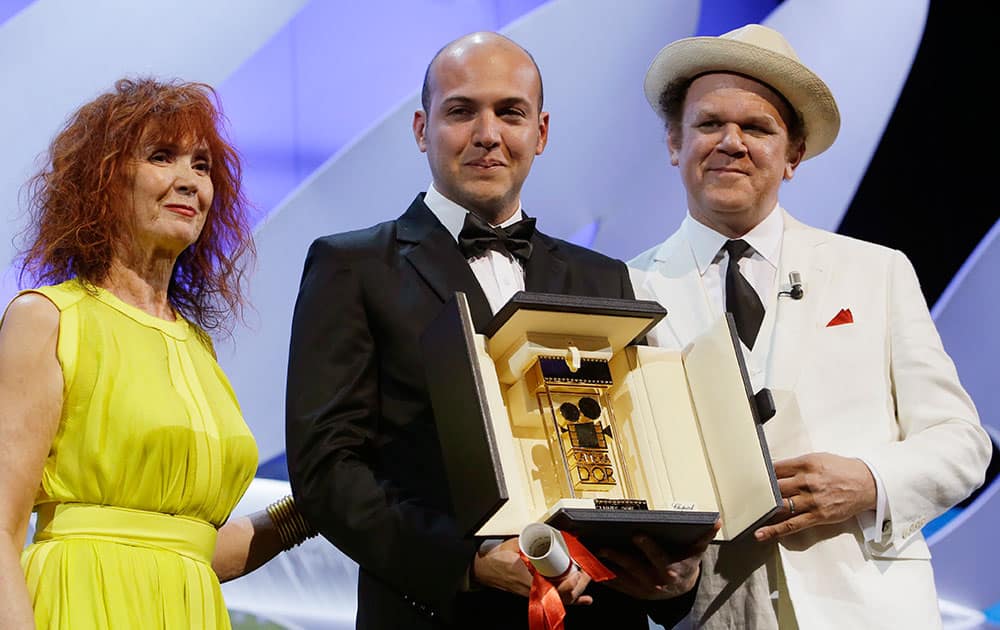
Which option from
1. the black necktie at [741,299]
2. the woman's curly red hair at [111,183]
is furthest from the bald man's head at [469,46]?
the black necktie at [741,299]

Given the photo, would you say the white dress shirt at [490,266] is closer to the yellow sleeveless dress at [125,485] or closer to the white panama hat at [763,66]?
the yellow sleeveless dress at [125,485]

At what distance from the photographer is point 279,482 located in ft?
10.6

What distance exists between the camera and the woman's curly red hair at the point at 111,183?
208cm

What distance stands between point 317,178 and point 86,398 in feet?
4.88

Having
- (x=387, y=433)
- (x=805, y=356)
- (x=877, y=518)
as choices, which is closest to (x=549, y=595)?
(x=387, y=433)

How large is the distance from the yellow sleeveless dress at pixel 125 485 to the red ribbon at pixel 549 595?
0.63 meters

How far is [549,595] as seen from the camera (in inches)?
66.2

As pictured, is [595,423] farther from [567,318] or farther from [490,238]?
[490,238]

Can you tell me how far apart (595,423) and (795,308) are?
71 cm

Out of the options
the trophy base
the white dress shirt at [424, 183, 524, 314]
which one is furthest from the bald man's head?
the trophy base

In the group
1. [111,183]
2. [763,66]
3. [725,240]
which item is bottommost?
[725,240]

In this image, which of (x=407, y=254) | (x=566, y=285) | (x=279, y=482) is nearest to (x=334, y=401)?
(x=407, y=254)

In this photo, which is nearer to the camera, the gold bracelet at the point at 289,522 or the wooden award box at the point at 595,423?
the wooden award box at the point at 595,423

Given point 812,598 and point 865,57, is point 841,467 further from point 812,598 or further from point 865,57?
point 865,57
